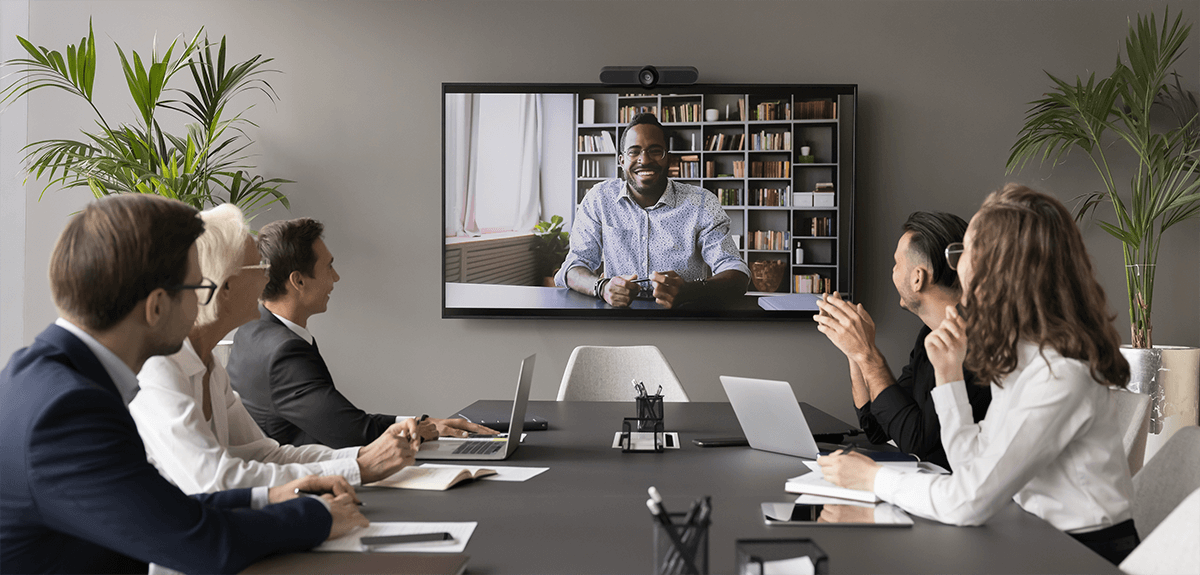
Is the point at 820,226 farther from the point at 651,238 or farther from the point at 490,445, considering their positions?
the point at 490,445

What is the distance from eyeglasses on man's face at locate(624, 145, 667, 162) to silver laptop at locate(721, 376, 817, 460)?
7.68 feet

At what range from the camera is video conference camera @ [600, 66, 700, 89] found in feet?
13.9

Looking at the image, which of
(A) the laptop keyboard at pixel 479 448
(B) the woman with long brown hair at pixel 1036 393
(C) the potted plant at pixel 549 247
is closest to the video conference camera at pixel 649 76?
(C) the potted plant at pixel 549 247

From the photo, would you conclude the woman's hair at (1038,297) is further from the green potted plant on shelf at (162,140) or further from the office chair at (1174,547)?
the green potted plant on shelf at (162,140)

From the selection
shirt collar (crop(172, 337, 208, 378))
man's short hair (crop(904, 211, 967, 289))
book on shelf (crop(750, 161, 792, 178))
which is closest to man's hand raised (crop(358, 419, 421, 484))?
shirt collar (crop(172, 337, 208, 378))

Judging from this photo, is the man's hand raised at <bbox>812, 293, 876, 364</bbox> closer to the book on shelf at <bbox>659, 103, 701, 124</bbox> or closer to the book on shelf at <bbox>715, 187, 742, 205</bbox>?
the book on shelf at <bbox>715, 187, 742, 205</bbox>

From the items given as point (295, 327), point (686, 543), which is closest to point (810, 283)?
point (295, 327)

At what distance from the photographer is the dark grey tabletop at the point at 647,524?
122cm

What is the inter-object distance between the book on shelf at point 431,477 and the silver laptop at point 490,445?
0.50 ft

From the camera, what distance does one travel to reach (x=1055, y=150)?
14.3ft

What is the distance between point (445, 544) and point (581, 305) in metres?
3.09

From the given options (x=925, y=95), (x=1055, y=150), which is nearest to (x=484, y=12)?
(x=925, y=95)

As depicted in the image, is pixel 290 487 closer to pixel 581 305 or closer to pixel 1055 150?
pixel 581 305

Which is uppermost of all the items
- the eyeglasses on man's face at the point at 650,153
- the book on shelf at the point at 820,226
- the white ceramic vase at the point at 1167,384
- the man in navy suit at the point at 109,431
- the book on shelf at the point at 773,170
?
the eyeglasses on man's face at the point at 650,153
